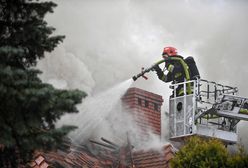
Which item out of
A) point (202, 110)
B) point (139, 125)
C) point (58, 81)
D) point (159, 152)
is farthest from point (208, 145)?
point (58, 81)

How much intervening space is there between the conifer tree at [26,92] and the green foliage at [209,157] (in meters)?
4.39

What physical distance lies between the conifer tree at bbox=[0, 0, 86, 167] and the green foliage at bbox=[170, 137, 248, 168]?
14.4 feet

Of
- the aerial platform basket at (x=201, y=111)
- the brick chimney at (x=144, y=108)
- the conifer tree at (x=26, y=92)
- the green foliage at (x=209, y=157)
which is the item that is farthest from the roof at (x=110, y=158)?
the conifer tree at (x=26, y=92)

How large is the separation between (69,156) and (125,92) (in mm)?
3129

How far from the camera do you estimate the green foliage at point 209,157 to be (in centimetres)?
1215

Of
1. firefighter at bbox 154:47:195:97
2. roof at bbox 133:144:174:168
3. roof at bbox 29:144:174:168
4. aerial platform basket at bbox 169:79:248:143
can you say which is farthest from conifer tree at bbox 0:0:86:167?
firefighter at bbox 154:47:195:97

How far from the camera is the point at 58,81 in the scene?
1725cm

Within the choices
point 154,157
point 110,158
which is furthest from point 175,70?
point 110,158

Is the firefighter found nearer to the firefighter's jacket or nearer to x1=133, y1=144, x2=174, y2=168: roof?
the firefighter's jacket

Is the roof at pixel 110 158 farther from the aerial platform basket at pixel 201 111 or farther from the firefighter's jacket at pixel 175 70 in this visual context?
the firefighter's jacket at pixel 175 70

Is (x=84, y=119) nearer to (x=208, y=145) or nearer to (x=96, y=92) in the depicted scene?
(x=96, y=92)

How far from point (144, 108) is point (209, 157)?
4843mm

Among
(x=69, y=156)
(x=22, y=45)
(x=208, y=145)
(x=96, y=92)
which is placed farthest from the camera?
(x=96, y=92)

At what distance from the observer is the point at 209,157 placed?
12.3 m
